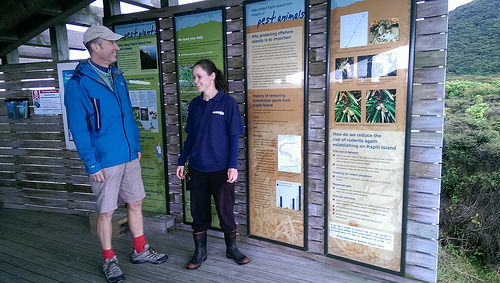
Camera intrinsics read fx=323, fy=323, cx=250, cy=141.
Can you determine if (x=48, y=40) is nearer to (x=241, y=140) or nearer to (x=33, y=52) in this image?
(x=33, y=52)

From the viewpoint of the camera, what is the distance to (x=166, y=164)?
373 centimetres

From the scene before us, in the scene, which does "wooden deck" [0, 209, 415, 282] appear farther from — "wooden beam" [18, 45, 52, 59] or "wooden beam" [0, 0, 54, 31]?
"wooden beam" [18, 45, 52, 59]

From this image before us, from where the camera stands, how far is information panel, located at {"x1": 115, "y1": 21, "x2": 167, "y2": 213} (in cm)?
365

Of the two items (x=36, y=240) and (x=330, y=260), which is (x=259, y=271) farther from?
(x=36, y=240)

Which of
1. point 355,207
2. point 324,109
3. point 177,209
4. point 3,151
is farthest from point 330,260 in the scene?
point 3,151

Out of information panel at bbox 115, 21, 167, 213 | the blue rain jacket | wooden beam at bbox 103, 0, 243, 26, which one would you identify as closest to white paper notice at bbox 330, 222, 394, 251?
the blue rain jacket

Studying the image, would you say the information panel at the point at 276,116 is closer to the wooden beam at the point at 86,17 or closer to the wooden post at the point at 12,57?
the wooden beam at the point at 86,17

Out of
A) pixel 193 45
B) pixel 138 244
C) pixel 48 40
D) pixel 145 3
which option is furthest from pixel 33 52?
pixel 138 244

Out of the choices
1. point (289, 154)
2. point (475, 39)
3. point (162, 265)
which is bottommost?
point (162, 265)

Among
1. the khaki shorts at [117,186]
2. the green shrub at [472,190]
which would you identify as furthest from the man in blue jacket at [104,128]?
the green shrub at [472,190]

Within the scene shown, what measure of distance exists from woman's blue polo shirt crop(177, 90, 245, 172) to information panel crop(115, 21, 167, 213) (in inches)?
46.4

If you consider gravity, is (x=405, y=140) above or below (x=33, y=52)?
below

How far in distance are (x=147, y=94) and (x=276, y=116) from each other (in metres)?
1.63

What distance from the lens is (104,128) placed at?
2.49m
